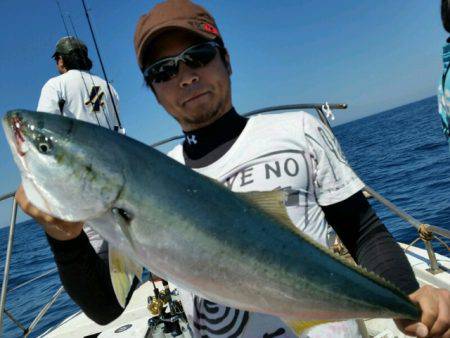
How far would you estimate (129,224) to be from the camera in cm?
146

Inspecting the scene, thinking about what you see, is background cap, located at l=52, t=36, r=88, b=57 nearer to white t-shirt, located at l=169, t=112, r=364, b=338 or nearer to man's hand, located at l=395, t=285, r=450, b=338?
white t-shirt, located at l=169, t=112, r=364, b=338

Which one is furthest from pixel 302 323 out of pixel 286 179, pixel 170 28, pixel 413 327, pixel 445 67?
pixel 445 67

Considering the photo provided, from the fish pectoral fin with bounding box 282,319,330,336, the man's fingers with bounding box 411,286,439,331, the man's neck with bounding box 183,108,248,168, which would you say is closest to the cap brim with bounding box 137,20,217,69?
the man's neck with bounding box 183,108,248,168

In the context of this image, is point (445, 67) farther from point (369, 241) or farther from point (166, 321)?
point (166, 321)

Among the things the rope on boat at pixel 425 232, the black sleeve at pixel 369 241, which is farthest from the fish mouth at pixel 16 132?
the rope on boat at pixel 425 232

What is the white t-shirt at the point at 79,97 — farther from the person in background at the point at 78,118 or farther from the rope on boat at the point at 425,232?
the rope on boat at the point at 425,232

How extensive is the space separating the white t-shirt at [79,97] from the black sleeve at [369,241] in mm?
3772

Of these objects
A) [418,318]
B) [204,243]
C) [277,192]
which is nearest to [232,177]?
[277,192]

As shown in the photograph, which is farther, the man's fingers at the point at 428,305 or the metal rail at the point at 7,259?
the metal rail at the point at 7,259

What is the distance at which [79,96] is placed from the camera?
4.89m

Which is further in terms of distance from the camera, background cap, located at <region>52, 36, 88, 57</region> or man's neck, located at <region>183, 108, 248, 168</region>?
background cap, located at <region>52, 36, 88, 57</region>

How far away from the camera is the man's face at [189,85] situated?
216 cm

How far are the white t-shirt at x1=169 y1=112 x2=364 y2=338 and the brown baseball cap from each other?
2.18ft

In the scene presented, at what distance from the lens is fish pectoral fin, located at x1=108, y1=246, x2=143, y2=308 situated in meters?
1.52
